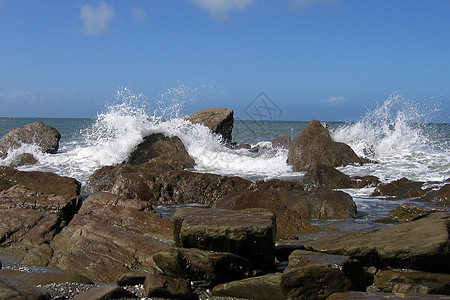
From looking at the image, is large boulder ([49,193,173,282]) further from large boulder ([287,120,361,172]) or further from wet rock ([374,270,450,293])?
large boulder ([287,120,361,172])

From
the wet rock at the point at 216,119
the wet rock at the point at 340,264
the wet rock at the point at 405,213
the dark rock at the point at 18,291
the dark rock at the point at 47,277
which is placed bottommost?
the dark rock at the point at 47,277

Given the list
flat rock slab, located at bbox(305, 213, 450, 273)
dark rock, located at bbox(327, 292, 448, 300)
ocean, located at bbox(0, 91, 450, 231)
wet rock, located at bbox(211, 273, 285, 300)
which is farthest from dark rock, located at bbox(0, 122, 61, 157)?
dark rock, located at bbox(327, 292, 448, 300)

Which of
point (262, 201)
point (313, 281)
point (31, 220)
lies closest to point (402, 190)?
point (262, 201)

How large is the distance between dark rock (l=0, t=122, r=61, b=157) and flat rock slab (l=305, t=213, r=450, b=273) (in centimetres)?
1426

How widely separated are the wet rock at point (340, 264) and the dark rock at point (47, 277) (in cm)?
188

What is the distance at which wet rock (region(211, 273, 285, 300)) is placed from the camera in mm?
3646

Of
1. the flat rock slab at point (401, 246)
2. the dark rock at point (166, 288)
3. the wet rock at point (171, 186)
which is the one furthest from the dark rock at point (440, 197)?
the dark rock at point (166, 288)

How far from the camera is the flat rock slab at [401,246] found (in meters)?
3.90

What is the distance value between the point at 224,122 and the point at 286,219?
38.1 ft

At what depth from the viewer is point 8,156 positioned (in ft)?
52.4

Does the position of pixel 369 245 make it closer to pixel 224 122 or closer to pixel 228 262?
pixel 228 262

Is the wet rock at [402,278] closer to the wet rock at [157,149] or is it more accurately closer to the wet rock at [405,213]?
the wet rock at [405,213]

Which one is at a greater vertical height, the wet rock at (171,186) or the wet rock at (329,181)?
the wet rock at (329,181)

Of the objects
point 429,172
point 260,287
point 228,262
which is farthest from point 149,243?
point 429,172
